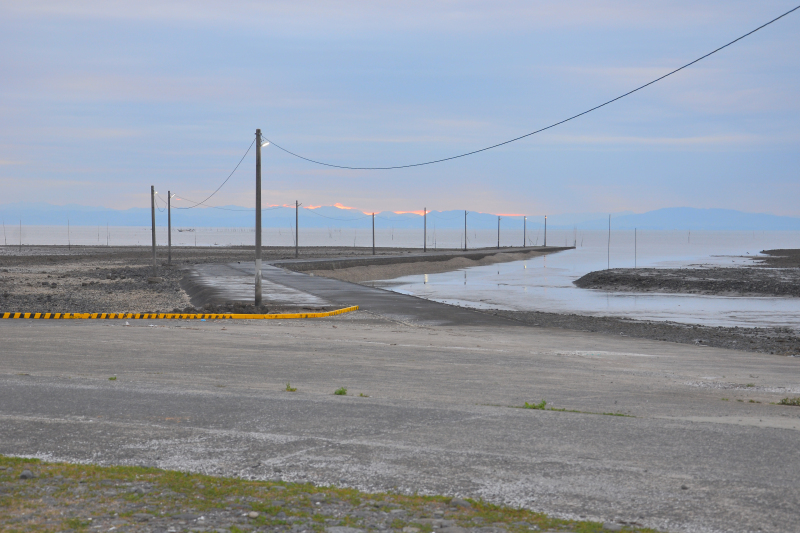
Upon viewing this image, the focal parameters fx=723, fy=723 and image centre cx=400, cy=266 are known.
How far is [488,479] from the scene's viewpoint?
6.27 m

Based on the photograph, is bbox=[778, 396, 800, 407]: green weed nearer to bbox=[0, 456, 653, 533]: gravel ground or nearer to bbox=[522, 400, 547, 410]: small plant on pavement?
bbox=[522, 400, 547, 410]: small plant on pavement

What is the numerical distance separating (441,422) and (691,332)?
1997cm

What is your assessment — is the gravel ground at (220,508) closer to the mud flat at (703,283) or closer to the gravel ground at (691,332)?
the gravel ground at (691,332)

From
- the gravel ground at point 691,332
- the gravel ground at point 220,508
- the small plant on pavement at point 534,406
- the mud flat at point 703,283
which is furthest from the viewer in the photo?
the mud flat at point 703,283

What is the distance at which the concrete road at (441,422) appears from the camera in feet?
19.8

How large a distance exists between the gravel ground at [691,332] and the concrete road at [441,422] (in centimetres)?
A: 662

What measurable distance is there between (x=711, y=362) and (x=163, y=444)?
13.0m

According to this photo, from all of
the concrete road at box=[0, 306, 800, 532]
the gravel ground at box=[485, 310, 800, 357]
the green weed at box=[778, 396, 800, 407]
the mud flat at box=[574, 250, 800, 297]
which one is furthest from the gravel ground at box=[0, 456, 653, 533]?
the mud flat at box=[574, 250, 800, 297]

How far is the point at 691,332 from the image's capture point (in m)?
25.7

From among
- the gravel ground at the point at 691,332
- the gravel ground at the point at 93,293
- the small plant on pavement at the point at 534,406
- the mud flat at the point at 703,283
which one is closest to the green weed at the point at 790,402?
the small plant on pavement at the point at 534,406

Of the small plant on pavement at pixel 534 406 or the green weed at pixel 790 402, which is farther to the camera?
the green weed at pixel 790 402

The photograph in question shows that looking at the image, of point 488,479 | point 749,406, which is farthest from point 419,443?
point 749,406

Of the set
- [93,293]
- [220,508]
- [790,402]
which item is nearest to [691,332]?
[790,402]

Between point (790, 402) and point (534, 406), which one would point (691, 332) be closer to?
point (790, 402)
